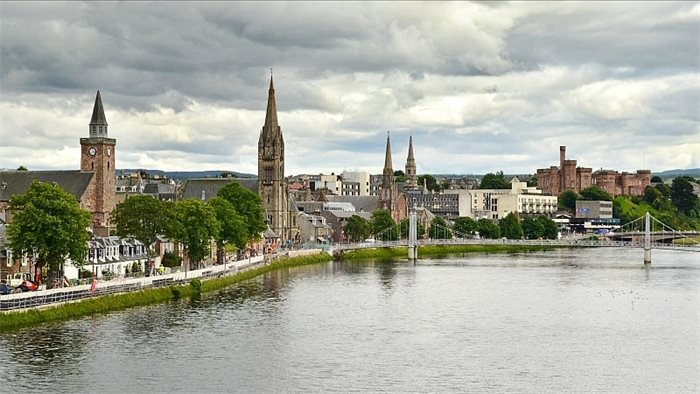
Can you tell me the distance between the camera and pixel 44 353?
51.1m

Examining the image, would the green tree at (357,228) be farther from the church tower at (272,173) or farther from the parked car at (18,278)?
the parked car at (18,278)

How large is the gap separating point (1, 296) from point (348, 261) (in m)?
78.5

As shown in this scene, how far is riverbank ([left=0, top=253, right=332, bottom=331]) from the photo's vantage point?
190 ft

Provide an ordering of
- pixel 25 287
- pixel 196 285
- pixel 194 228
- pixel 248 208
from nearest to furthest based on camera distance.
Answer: pixel 25 287 → pixel 196 285 → pixel 194 228 → pixel 248 208

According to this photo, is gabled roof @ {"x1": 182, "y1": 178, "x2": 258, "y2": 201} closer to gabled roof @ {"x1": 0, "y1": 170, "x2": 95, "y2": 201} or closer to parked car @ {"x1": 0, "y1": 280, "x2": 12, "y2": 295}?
gabled roof @ {"x1": 0, "y1": 170, "x2": 95, "y2": 201}

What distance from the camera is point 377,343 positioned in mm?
57688

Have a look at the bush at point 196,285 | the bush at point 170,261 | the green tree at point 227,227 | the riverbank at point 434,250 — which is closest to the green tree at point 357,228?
the riverbank at point 434,250

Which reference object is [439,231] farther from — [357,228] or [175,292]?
[175,292]

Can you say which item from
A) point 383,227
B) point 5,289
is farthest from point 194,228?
point 383,227

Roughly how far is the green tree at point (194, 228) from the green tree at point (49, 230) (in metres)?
19.4

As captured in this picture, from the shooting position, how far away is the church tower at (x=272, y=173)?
15250 centimetres

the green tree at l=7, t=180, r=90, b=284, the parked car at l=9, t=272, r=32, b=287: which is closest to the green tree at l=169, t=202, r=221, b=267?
the parked car at l=9, t=272, r=32, b=287

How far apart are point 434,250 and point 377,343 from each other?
356 ft

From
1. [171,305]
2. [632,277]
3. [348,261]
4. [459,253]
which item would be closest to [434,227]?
[459,253]
